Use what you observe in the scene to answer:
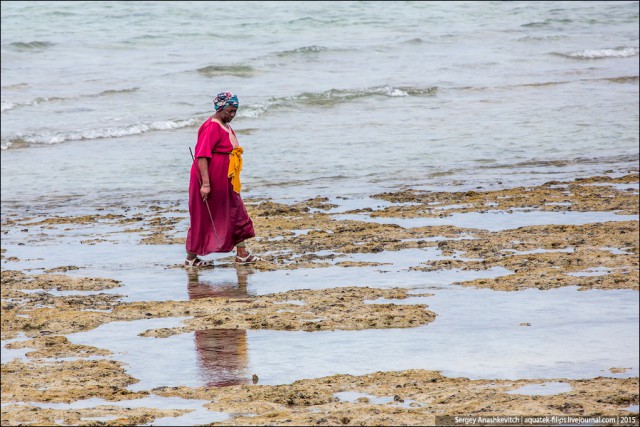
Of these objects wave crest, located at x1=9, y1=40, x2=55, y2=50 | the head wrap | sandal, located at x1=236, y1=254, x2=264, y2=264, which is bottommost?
sandal, located at x1=236, y1=254, x2=264, y2=264

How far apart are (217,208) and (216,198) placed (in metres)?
0.09

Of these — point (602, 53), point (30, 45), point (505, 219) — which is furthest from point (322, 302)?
point (30, 45)

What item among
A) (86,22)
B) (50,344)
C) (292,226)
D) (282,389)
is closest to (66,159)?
(292,226)

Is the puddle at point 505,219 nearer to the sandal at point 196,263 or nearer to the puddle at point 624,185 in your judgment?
the puddle at point 624,185

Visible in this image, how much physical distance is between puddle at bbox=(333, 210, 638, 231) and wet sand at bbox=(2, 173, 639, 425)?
0.56ft

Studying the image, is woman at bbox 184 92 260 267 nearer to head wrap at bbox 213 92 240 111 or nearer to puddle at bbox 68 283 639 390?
head wrap at bbox 213 92 240 111

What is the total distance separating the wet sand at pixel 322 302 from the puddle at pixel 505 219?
170 millimetres

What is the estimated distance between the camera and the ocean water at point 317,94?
629 inches

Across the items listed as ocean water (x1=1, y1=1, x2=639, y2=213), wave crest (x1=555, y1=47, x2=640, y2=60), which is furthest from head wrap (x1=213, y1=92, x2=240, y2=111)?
wave crest (x1=555, y1=47, x2=640, y2=60)

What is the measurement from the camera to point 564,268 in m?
8.83

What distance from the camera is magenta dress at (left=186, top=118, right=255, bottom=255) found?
33.0 feet

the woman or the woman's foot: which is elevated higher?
the woman

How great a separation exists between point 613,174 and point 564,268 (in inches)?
226

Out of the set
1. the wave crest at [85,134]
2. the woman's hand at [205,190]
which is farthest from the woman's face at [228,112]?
the wave crest at [85,134]
